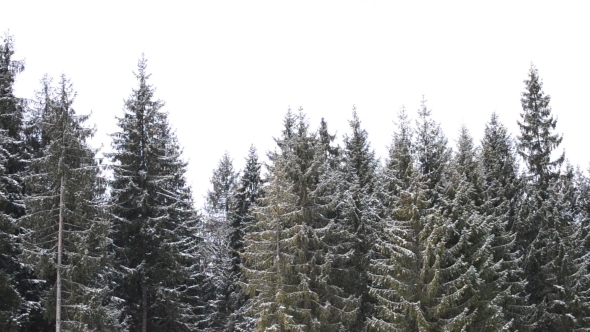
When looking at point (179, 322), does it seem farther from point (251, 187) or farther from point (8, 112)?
point (8, 112)

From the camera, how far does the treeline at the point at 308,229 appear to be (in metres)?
22.3

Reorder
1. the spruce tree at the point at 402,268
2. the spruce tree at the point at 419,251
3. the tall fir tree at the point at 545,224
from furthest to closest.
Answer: the tall fir tree at the point at 545,224 → the spruce tree at the point at 402,268 → the spruce tree at the point at 419,251

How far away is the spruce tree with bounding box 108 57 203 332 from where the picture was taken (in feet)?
89.0

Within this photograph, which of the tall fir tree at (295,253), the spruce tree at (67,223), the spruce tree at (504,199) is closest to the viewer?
the spruce tree at (67,223)

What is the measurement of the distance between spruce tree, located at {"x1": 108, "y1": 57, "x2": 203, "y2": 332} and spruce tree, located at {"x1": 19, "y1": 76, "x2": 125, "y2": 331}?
10.1ft

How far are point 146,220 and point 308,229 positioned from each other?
8.10 meters

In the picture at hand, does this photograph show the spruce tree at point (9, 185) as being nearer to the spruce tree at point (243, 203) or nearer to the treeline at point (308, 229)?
the treeline at point (308, 229)

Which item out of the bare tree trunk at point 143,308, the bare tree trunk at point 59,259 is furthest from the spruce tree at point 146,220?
the bare tree trunk at point 59,259

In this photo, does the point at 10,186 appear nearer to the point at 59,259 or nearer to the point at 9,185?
the point at 9,185

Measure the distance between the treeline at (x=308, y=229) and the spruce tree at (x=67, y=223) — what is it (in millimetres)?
76

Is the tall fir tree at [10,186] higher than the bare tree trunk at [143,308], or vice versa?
the tall fir tree at [10,186]

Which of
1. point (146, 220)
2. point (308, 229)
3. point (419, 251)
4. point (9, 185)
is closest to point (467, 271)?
point (419, 251)

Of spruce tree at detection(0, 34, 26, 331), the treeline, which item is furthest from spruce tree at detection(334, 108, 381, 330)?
spruce tree at detection(0, 34, 26, 331)

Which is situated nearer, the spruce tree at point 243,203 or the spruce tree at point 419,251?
the spruce tree at point 419,251
